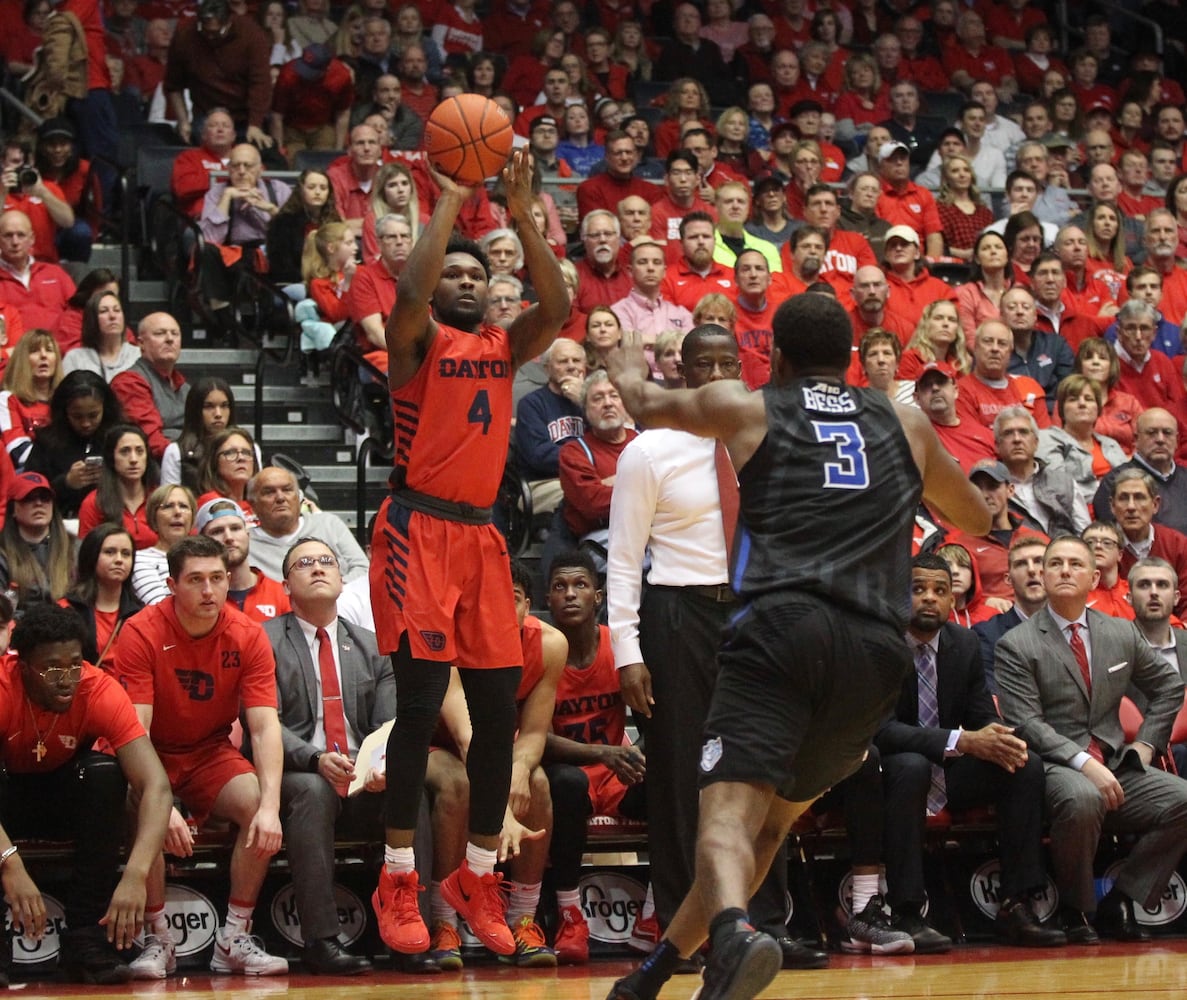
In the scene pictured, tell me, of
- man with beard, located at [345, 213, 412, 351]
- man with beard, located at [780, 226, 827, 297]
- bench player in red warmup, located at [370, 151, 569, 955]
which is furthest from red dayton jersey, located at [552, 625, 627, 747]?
man with beard, located at [780, 226, 827, 297]

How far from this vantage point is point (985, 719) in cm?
761

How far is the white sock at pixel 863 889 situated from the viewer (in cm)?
718

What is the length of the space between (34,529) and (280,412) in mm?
2684

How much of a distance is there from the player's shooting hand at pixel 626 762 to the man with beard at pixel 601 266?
432cm

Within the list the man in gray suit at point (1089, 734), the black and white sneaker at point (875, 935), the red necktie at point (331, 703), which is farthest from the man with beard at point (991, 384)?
the red necktie at point (331, 703)

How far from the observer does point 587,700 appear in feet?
24.6

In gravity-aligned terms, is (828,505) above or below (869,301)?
below

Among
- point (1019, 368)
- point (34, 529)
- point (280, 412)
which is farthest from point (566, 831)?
point (1019, 368)

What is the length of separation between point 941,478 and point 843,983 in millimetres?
1998

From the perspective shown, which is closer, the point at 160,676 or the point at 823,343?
the point at 823,343

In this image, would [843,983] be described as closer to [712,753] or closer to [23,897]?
[712,753]

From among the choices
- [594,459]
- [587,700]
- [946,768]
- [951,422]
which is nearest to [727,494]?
[587,700]

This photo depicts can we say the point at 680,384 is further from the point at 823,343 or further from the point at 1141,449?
the point at 823,343

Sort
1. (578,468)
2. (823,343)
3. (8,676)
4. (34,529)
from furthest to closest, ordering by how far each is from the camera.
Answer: (578,468) < (34,529) < (8,676) < (823,343)
